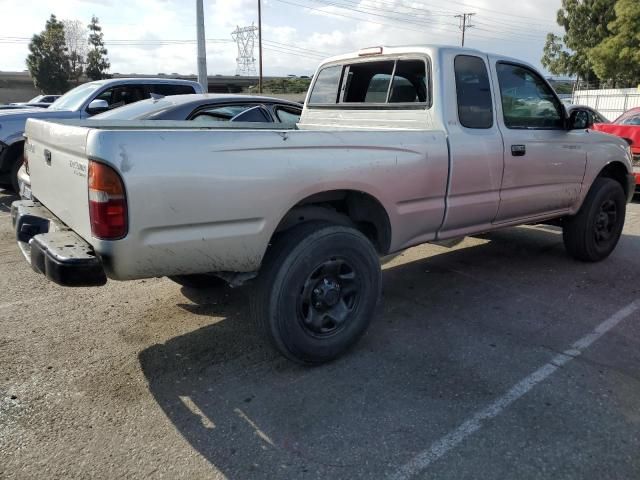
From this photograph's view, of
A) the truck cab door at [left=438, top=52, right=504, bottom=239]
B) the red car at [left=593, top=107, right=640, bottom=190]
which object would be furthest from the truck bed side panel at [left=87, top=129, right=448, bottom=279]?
the red car at [left=593, top=107, right=640, bottom=190]

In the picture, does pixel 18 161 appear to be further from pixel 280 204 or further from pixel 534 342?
pixel 534 342

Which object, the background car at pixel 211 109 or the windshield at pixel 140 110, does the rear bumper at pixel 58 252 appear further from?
the windshield at pixel 140 110

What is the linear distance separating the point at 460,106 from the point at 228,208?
2.15 meters

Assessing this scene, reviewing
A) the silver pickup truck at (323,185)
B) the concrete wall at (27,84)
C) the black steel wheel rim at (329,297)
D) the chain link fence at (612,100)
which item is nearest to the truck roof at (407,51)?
the silver pickup truck at (323,185)

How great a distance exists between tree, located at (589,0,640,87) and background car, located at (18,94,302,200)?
28625mm

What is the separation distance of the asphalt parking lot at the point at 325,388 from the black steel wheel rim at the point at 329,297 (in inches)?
11.5

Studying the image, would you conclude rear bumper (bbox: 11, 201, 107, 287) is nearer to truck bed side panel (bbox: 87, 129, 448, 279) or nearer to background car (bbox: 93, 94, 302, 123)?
truck bed side panel (bbox: 87, 129, 448, 279)

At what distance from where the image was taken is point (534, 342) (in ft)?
12.4

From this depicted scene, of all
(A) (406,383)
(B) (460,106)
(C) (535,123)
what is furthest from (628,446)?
(C) (535,123)

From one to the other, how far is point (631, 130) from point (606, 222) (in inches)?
155

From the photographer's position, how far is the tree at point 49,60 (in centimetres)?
5506

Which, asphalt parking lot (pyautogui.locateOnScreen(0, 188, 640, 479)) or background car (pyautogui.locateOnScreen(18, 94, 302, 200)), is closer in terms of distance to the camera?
asphalt parking lot (pyautogui.locateOnScreen(0, 188, 640, 479))

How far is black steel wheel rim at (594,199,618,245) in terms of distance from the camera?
553cm

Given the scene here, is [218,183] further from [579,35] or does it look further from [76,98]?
[579,35]
